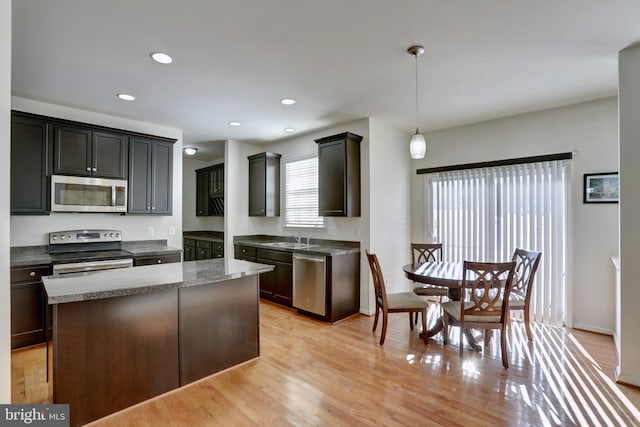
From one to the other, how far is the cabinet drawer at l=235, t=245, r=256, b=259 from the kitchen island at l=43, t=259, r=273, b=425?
2282mm

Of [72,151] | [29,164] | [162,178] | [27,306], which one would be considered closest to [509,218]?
[162,178]

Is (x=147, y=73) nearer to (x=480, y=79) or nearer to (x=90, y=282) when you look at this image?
(x=90, y=282)

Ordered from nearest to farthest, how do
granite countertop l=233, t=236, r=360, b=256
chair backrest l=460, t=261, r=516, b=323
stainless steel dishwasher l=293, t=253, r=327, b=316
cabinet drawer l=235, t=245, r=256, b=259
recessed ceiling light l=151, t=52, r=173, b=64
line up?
recessed ceiling light l=151, t=52, r=173, b=64 < chair backrest l=460, t=261, r=516, b=323 < stainless steel dishwasher l=293, t=253, r=327, b=316 < granite countertop l=233, t=236, r=360, b=256 < cabinet drawer l=235, t=245, r=256, b=259

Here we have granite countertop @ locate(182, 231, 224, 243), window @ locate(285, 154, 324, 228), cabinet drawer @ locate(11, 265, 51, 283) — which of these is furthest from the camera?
granite countertop @ locate(182, 231, 224, 243)

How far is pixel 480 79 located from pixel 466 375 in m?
2.80

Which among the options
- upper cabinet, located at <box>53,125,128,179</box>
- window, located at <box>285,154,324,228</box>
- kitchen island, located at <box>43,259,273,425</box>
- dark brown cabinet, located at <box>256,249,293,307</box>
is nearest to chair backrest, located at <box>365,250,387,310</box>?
kitchen island, located at <box>43,259,273,425</box>

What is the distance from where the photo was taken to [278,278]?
4.76 metres

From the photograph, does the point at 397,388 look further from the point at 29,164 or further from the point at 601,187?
the point at 29,164

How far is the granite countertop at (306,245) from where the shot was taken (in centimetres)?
427

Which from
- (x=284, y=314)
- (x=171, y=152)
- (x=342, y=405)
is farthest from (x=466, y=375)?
(x=171, y=152)

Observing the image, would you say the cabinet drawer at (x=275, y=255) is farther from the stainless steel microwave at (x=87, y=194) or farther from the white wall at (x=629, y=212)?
the white wall at (x=629, y=212)

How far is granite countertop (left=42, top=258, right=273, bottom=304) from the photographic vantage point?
193 cm

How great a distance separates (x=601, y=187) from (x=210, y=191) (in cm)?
639

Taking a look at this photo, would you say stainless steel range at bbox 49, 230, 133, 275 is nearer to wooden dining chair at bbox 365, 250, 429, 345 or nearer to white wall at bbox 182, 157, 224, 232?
wooden dining chair at bbox 365, 250, 429, 345
